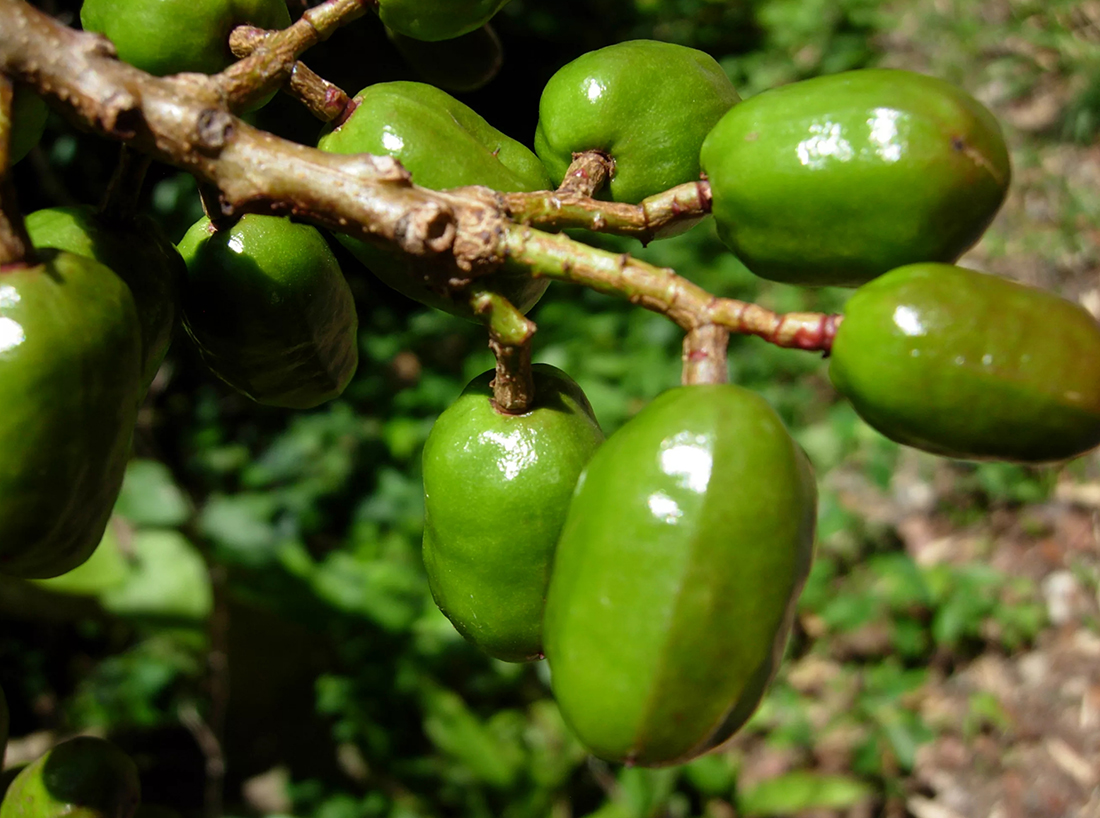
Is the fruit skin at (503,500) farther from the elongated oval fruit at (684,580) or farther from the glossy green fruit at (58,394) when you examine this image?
the glossy green fruit at (58,394)

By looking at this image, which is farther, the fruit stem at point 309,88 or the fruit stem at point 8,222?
the fruit stem at point 309,88

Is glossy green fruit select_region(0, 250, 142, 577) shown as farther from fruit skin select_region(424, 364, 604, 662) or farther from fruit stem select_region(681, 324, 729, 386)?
fruit stem select_region(681, 324, 729, 386)

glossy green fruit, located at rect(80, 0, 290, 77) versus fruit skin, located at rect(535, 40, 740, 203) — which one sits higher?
glossy green fruit, located at rect(80, 0, 290, 77)

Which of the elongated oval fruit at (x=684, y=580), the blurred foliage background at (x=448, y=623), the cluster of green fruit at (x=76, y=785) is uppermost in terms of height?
the elongated oval fruit at (x=684, y=580)

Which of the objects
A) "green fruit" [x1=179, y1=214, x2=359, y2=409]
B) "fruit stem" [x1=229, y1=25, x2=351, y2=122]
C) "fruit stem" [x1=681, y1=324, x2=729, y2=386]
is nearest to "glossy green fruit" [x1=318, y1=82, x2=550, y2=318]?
"fruit stem" [x1=229, y1=25, x2=351, y2=122]

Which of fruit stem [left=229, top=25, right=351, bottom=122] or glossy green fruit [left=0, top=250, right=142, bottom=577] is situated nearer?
glossy green fruit [left=0, top=250, right=142, bottom=577]

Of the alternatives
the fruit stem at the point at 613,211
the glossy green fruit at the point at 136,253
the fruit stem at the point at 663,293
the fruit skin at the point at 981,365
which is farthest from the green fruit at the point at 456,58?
the fruit skin at the point at 981,365

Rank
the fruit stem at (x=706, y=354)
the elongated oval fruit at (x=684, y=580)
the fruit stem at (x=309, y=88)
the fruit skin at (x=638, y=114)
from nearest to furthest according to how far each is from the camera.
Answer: the elongated oval fruit at (x=684, y=580), the fruit stem at (x=706, y=354), the fruit stem at (x=309, y=88), the fruit skin at (x=638, y=114)
